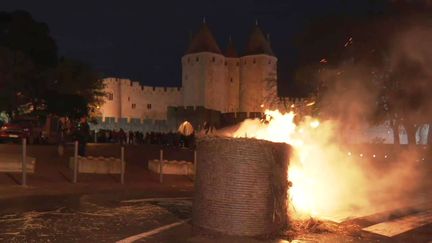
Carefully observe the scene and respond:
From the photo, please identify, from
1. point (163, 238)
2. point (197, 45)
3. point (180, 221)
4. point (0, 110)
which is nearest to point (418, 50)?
point (180, 221)

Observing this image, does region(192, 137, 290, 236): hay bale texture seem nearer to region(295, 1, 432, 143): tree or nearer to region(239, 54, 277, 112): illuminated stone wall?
region(295, 1, 432, 143): tree

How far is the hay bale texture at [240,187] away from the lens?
835cm

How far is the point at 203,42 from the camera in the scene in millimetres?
101500

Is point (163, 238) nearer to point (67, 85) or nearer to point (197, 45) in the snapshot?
point (67, 85)

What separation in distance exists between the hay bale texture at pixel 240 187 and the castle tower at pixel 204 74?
88.2 metres

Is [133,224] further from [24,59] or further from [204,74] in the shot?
[204,74]

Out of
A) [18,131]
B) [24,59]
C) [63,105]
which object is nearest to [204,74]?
[63,105]

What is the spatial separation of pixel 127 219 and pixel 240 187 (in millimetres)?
2514

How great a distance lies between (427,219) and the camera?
11.2 meters

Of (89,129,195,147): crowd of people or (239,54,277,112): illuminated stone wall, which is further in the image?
(239,54,277,112): illuminated stone wall

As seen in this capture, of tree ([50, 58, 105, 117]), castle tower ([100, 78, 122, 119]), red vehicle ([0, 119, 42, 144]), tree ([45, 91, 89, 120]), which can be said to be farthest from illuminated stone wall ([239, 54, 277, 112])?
red vehicle ([0, 119, 42, 144])

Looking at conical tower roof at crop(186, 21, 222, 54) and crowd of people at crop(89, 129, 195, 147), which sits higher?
conical tower roof at crop(186, 21, 222, 54)

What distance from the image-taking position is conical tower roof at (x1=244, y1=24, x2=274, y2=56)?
102875 millimetres

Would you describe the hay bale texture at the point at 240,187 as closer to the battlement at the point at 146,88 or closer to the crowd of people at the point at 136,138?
the crowd of people at the point at 136,138
